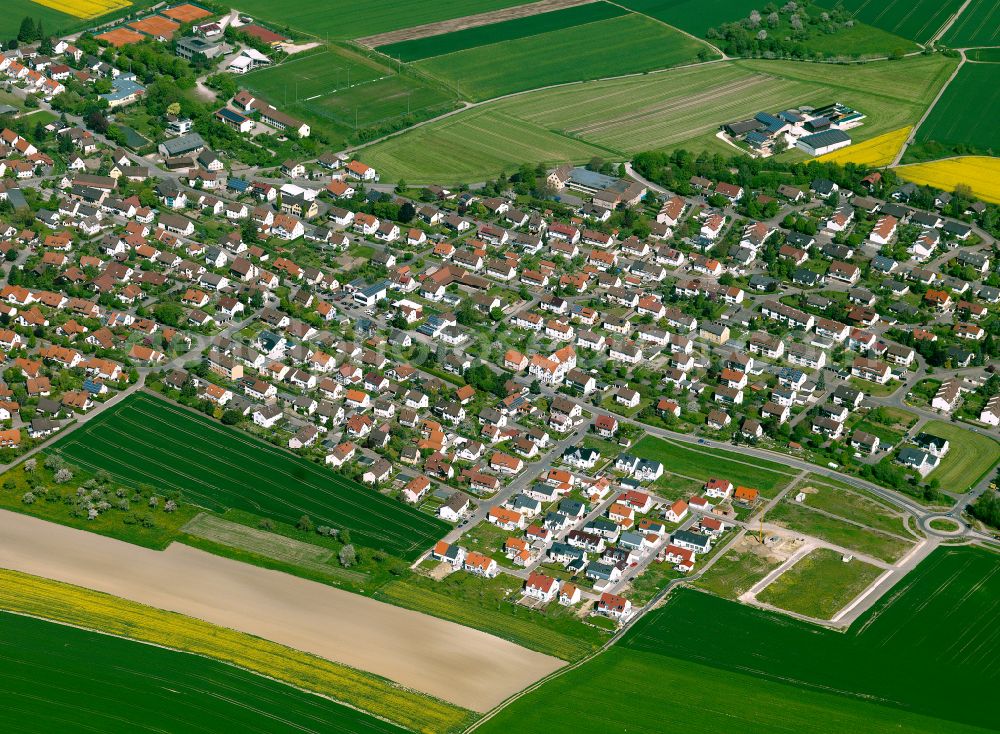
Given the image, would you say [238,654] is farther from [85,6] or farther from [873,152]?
[85,6]

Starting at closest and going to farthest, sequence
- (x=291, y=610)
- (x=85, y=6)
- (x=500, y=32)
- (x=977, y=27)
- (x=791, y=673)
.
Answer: (x=791, y=673) < (x=291, y=610) < (x=500, y=32) < (x=85, y=6) < (x=977, y=27)

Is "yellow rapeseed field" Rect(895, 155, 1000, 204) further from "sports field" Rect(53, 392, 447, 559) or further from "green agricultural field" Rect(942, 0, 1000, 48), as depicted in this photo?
"sports field" Rect(53, 392, 447, 559)

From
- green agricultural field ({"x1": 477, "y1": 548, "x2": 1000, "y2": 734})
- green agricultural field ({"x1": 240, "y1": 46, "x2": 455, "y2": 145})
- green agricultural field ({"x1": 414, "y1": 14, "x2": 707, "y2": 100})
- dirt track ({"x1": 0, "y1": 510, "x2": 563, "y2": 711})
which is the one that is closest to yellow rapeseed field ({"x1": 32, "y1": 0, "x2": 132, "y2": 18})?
green agricultural field ({"x1": 240, "y1": 46, "x2": 455, "y2": 145})

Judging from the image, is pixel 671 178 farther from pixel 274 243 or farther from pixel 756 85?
pixel 274 243

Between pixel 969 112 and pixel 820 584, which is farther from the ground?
pixel 969 112

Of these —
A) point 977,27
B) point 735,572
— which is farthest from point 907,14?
point 735,572

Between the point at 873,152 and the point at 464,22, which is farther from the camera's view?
the point at 464,22

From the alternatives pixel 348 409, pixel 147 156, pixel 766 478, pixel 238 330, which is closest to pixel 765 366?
pixel 766 478
